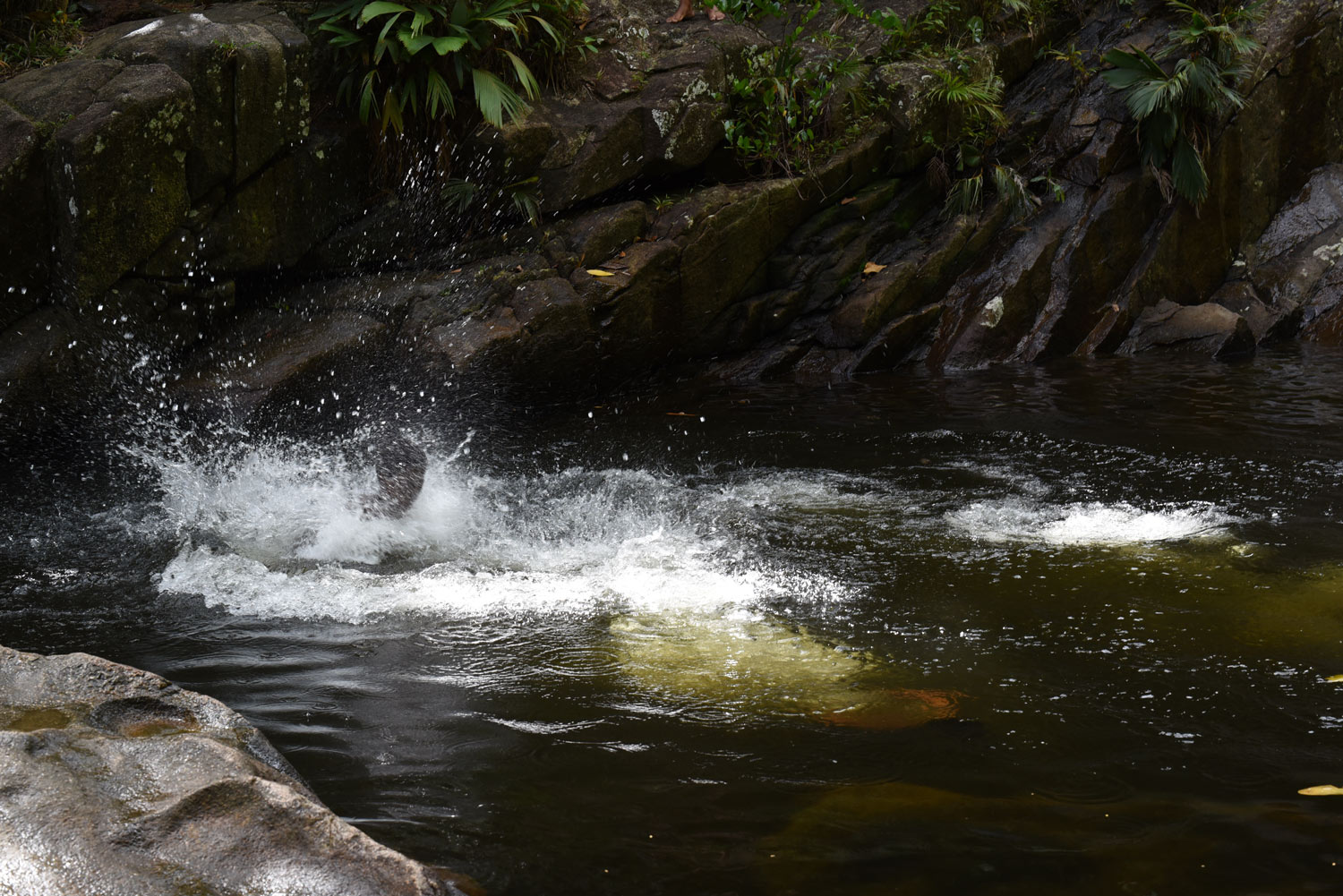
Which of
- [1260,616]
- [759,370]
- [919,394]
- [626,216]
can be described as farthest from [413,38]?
[1260,616]

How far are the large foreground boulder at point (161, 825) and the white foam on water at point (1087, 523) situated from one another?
4.26m

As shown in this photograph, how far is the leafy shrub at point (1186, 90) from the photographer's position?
12.1 metres

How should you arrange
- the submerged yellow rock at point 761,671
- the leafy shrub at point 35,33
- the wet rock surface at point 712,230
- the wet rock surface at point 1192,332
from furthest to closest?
the wet rock surface at point 1192,332 → the wet rock surface at point 712,230 → the leafy shrub at point 35,33 → the submerged yellow rock at point 761,671

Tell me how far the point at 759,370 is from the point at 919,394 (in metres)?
1.88

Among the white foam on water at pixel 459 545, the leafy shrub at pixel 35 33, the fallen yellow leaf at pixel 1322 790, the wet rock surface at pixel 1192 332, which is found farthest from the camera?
the wet rock surface at pixel 1192 332

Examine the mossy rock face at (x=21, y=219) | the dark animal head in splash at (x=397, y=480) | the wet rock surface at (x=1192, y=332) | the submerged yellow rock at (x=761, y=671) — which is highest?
the mossy rock face at (x=21, y=219)

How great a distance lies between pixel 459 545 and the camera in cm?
609

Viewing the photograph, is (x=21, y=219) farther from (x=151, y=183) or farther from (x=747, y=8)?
(x=747, y=8)

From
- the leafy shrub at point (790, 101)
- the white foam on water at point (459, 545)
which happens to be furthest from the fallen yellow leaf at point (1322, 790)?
the leafy shrub at point (790, 101)

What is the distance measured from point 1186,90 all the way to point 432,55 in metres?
8.59

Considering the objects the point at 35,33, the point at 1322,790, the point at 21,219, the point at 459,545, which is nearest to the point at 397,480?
the point at 459,545

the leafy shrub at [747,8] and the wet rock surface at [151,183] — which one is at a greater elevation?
the leafy shrub at [747,8]

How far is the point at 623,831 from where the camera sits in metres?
3.11

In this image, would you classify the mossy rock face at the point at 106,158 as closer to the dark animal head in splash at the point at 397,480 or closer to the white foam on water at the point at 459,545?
the white foam on water at the point at 459,545
